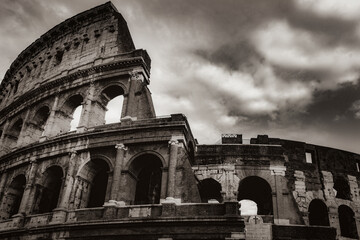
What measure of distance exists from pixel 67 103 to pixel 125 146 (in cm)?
527

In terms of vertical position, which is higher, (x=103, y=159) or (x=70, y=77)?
(x=70, y=77)

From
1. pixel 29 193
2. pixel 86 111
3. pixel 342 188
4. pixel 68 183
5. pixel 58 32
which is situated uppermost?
pixel 58 32

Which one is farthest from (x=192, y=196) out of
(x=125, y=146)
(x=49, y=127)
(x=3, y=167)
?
(x=3, y=167)

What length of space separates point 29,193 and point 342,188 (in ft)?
50.2

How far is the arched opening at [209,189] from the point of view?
15305 mm

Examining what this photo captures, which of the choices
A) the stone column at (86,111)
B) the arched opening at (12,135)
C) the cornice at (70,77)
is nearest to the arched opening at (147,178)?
the stone column at (86,111)

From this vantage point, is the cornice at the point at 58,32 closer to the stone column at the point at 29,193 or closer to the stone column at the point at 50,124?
the stone column at the point at 50,124

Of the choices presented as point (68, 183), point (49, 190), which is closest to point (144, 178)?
point (68, 183)

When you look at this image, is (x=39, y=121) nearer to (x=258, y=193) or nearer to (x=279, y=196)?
(x=258, y=193)

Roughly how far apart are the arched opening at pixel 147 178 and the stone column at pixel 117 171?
1.90 feet

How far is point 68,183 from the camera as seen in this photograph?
44.7 feet

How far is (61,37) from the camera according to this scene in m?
20.5

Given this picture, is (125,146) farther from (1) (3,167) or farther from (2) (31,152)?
(1) (3,167)

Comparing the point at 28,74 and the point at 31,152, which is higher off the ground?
the point at 28,74
